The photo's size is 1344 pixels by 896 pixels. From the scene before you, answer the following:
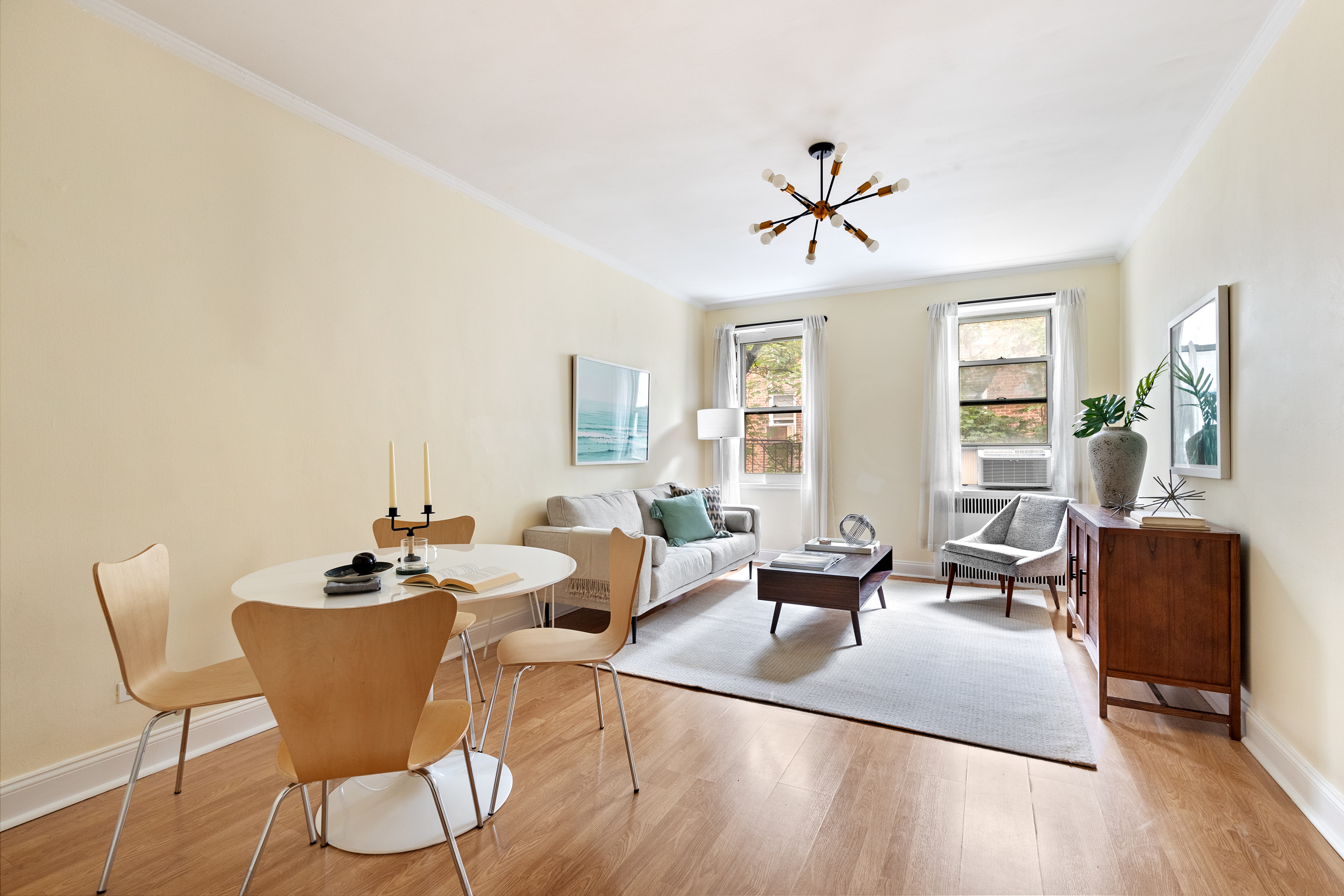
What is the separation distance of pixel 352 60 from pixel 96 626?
90.2 inches

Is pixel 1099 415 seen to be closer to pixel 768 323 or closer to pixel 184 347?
pixel 768 323

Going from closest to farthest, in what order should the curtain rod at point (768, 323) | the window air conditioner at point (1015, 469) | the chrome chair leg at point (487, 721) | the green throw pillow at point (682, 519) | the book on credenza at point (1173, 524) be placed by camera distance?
the chrome chair leg at point (487, 721), the book on credenza at point (1173, 524), the green throw pillow at point (682, 519), the window air conditioner at point (1015, 469), the curtain rod at point (768, 323)

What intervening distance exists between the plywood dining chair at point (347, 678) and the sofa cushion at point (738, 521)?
4.11m

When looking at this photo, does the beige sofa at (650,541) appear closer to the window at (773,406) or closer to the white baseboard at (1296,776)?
the window at (773,406)

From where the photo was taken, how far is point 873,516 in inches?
230

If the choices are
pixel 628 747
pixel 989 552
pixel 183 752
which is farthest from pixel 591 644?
pixel 989 552

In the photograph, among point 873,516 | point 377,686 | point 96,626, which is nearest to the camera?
point 377,686

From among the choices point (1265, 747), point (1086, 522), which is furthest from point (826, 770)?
point (1086, 522)

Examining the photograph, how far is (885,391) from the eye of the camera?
5797 mm

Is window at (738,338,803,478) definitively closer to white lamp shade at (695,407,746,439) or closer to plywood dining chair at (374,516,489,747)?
white lamp shade at (695,407,746,439)

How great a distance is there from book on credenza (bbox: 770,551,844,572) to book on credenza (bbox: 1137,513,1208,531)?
1.58 m

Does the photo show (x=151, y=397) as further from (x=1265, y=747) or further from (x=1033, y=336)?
(x=1033, y=336)

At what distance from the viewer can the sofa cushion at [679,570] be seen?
3.90m

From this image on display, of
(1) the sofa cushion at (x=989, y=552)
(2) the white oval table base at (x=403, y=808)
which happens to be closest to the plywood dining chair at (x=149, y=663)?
(2) the white oval table base at (x=403, y=808)
